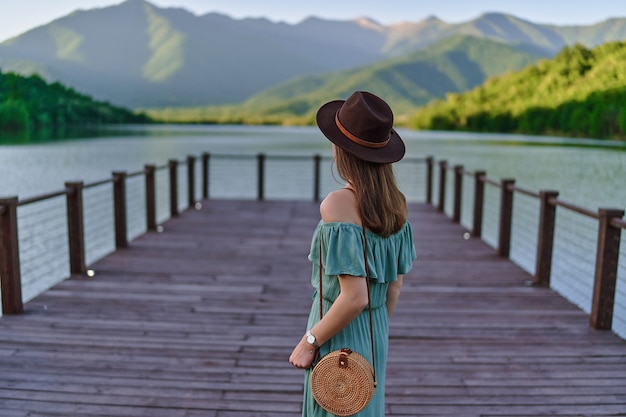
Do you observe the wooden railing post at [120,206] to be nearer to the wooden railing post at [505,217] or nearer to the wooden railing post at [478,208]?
the wooden railing post at [505,217]

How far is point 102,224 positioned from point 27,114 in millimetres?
4235

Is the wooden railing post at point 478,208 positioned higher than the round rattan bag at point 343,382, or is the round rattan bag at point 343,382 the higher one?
the round rattan bag at point 343,382

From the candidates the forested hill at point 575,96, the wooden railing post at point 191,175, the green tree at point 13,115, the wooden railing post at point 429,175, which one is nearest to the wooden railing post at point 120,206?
the wooden railing post at point 191,175

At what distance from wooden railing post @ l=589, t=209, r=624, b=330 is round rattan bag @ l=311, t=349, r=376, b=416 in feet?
8.94

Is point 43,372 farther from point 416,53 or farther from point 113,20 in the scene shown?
point 113,20

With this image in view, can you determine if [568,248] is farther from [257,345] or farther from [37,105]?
[37,105]

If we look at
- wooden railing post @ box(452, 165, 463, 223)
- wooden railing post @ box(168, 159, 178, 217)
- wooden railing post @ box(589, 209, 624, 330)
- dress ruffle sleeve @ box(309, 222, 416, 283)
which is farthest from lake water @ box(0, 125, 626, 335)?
dress ruffle sleeve @ box(309, 222, 416, 283)

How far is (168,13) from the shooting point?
619ft

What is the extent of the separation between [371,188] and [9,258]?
123 inches

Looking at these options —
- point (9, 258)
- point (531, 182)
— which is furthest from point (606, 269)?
point (531, 182)

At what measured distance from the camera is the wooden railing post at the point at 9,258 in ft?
11.9

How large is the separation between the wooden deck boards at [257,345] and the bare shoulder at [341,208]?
1439mm

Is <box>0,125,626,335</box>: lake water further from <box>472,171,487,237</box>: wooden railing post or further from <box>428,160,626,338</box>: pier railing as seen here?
<box>472,171,487,237</box>: wooden railing post

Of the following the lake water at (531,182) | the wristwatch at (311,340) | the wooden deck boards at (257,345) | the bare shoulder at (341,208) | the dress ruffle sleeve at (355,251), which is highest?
the bare shoulder at (341,208)
